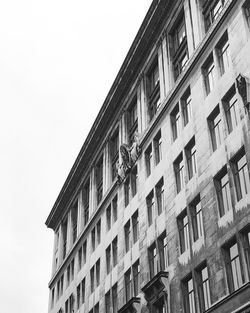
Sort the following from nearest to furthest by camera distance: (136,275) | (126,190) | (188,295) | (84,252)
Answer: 1. (188,295)
2. (136,275)
3. (126,190)
4. (84,252)

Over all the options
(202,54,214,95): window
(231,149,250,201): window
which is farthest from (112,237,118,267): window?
(231,149,250,201): window

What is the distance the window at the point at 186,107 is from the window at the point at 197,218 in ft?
23.8

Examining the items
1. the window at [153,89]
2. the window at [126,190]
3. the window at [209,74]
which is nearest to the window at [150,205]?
the window at [126,190]

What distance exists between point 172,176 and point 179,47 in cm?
1210

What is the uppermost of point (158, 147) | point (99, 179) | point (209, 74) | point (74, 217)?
point (99, 179)

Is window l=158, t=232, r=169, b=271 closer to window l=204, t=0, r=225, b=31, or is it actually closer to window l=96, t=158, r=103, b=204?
window l=204, t=0, r=225, b=31

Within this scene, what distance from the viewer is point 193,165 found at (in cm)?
3903

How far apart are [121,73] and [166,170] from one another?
56.4 feet

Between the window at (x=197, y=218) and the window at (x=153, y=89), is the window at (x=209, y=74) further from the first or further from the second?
the window at (x=153, y=89)

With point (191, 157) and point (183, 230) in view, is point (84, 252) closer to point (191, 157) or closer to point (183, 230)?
point (183, 230)

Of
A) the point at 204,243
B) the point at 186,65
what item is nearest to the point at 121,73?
the point at 186,65

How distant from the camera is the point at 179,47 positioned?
47.5m

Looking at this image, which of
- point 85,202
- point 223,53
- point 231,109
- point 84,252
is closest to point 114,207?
point 84,252

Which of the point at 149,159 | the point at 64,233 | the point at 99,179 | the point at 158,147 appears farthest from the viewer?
the point at 64,233
